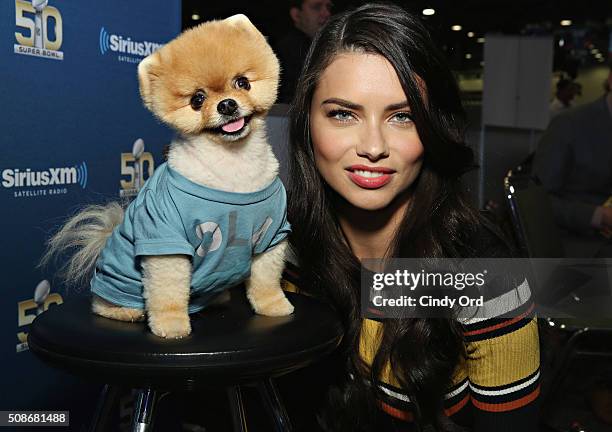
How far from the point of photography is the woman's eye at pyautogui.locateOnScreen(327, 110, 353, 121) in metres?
1.09

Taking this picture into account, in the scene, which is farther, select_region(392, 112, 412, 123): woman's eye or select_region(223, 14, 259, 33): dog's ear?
select_region(392, 112, 412, 123): woman's eye

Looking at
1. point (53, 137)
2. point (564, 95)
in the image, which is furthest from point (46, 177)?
point (564, 95)

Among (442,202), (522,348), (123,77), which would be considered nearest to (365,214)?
(442,202)

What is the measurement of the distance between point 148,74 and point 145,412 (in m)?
0.45

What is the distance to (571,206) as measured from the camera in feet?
8.51

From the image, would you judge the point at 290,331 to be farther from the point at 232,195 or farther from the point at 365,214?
the point at 365,214

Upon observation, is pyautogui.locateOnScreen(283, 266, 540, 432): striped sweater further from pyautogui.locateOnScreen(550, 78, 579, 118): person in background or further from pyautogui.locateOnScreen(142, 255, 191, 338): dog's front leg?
pyautogui.locateOnScreen(550, 78, 579, 118): person in background

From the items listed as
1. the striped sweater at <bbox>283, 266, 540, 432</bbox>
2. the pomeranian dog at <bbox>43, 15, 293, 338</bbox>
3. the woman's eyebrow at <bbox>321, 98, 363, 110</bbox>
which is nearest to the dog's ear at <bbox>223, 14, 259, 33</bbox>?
the pomeranian dog at <bbox>43, 15, 293, 338</bbox>

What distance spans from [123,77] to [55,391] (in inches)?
30.7

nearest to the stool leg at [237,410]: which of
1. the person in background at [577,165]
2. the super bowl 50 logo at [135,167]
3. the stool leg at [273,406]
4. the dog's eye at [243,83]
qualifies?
the stool leg at [273,406]

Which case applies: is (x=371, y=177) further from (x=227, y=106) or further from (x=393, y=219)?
(x=227, y=106)

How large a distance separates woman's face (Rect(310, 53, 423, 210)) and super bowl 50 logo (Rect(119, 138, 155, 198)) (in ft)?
2.37

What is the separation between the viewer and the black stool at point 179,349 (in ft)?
2.43

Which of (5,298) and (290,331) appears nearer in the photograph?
(290,331)
